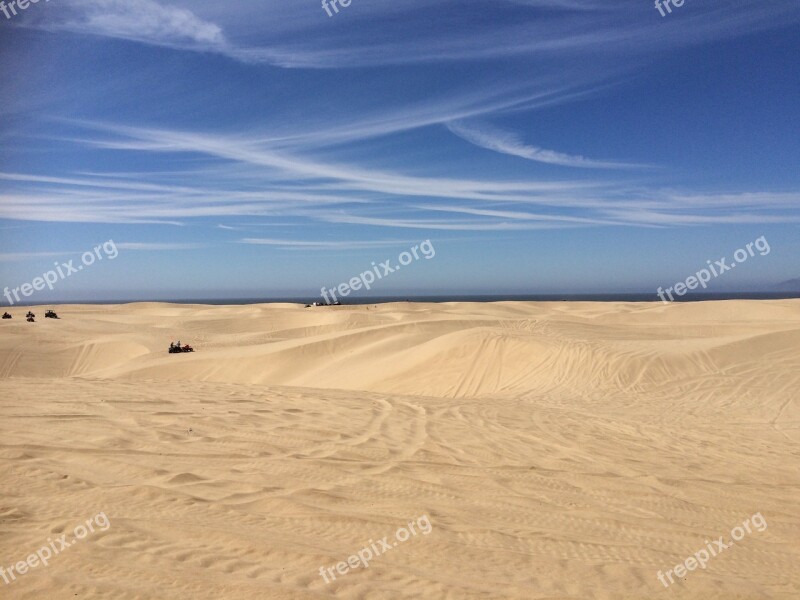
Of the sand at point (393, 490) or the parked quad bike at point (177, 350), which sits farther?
the parked quad bike at point (177, 350)

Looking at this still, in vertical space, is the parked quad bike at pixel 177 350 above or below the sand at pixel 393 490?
above

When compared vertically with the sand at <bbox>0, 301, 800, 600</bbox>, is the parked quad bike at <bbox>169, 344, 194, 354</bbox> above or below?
above

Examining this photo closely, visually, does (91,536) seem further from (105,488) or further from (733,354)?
(733,354)

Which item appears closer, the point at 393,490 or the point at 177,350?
the point at 393,490

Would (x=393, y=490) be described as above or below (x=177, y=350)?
below

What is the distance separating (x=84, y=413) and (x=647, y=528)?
7.20 m

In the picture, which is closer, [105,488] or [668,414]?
[105,488]

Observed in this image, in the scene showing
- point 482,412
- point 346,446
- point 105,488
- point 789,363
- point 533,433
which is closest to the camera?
point 105,488

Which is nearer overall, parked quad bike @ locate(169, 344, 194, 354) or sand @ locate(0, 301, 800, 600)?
sand @ locate(0, 301, 800, 600)

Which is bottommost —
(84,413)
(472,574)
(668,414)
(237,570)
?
(668,414)

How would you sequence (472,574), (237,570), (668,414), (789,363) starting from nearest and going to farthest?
1. (237,570)
2. (472,574)
3. (668,414)
4. (789,363)

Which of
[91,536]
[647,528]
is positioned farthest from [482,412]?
[91,536]

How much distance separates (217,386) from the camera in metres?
11.6

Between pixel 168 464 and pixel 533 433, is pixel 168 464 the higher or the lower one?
the higher one
